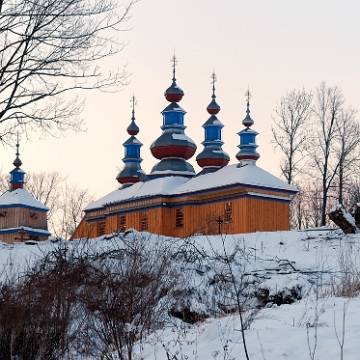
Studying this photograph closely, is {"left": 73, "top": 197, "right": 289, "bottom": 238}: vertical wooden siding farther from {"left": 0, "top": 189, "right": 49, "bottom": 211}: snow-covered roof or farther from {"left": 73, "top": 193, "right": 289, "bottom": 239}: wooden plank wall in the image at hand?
{"left": 0, "top": 189, "right": 49, "bottom": 211}: snow-covered roof

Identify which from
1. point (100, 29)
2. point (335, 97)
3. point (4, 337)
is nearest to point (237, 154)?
point (335, 97)

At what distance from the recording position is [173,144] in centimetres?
3797

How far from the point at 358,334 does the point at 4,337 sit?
13.5 feet

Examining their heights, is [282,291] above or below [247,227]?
below

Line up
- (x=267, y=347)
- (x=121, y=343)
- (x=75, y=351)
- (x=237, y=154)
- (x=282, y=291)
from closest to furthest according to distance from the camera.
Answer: (x=267, y=347), (x=121, y=343), (x=75, y=351), (x=282, y=291), (x=237, y=154)

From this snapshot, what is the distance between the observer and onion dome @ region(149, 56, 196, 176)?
3775 centimetres

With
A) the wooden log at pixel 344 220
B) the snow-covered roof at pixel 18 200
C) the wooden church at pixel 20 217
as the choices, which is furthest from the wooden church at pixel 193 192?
the wooden log at pixel 344 220

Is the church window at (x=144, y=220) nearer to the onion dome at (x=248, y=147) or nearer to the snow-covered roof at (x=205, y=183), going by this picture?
the snow-covered roof at (x=205, y=183)

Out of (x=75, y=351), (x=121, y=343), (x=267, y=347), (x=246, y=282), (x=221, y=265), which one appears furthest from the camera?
(x=221, y=265)

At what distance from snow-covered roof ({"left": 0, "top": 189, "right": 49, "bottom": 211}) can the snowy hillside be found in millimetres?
33590

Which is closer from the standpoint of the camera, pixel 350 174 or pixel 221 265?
pixel 221 265

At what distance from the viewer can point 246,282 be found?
12.3 meters

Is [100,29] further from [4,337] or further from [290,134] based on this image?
[290,134]

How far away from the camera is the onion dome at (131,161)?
42.2m
